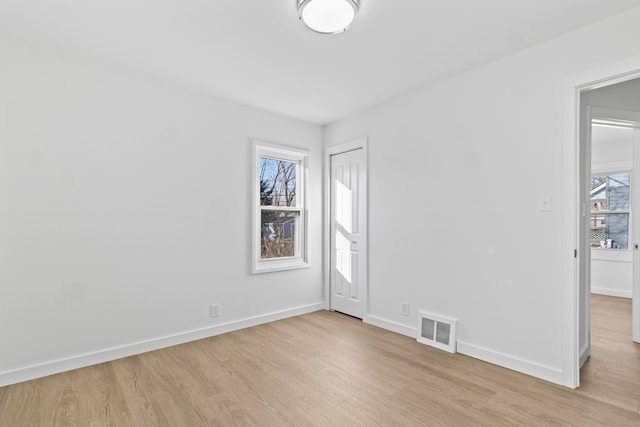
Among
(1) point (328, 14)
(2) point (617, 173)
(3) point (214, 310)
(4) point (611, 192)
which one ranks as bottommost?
(3) point (214, 310)

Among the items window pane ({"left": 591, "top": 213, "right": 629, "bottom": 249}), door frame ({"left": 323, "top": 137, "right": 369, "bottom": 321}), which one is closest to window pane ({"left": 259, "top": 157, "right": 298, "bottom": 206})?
door frame ({"left": 323, "top": 137, "right": 369, "bottom": 321})

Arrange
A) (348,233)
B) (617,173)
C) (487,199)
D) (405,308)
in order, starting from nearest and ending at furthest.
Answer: (487,199), (405,308), (348,233), (617,173)

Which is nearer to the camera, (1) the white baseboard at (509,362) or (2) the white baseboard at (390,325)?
(1) the white baseboard at (509,362)

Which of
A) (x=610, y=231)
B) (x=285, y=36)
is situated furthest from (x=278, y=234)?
(x=610, y=231)

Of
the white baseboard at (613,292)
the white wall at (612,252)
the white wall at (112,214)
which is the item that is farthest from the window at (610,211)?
Result: the white wall at (112,214)

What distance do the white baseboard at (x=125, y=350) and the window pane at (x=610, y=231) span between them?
5626 mm

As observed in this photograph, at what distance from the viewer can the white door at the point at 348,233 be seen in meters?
4.07

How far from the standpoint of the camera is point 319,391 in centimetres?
238

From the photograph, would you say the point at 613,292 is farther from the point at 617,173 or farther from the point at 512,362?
the point at 512,362

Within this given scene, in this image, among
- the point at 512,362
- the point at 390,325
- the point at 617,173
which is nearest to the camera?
the point at 512,362

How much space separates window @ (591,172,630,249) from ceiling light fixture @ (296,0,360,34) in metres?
6.19

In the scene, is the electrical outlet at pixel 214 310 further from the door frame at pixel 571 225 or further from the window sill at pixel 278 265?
the door frame at pixel 571 225

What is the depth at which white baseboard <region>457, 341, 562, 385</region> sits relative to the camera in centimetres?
247

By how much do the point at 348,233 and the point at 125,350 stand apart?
2.71 meters
